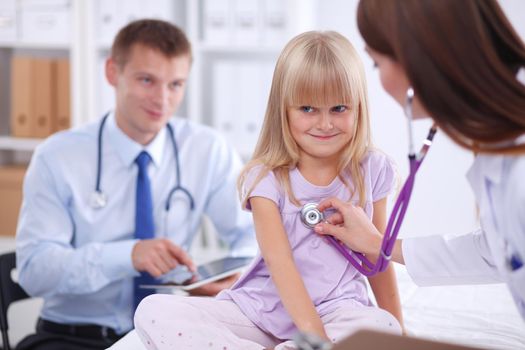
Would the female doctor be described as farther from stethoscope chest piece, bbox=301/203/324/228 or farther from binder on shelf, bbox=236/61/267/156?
binder on shelf, bbox=236/61/267/156

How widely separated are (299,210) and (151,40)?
3.28 feet

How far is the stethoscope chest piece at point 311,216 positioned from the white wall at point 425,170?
173cm

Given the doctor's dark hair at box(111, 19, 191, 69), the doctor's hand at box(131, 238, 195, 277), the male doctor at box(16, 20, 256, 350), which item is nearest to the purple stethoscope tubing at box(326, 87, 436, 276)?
the doctor's hand at box(131, 238, 195, 277)

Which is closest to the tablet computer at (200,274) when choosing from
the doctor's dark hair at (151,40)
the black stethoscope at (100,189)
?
the black stethoscope at (100,189)

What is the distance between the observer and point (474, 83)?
3.29ft

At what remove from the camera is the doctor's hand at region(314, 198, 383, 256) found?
4.17ft

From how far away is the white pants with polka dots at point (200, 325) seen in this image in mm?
1172

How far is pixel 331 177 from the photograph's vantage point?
1331 mm

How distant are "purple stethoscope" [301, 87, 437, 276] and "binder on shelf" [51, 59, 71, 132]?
1998 mm

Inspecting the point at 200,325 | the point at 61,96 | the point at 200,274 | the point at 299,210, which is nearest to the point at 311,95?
the point at 299,210

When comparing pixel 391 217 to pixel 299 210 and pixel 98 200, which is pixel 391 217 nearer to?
pixel 299 210

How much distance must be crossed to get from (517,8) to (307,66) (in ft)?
6.04

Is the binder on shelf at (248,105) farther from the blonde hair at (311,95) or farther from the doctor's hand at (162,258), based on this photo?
the blonde hair at (311,95)

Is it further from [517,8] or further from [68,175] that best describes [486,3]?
[517,8]
